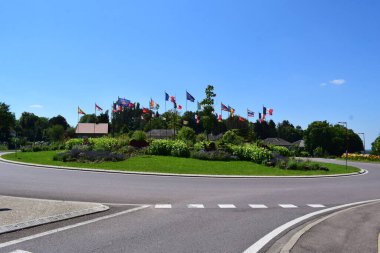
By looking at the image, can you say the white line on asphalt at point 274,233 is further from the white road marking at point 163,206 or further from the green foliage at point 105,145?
the green foliage at point 105,145

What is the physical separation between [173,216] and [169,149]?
26.3 m

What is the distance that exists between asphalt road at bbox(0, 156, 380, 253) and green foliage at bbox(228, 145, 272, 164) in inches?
610

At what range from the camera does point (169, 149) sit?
119 ft

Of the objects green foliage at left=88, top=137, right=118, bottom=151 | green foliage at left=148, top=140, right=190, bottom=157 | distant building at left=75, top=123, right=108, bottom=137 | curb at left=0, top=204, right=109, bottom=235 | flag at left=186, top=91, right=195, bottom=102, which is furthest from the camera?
distant building at left=75, top=123, right=108, bottom=137

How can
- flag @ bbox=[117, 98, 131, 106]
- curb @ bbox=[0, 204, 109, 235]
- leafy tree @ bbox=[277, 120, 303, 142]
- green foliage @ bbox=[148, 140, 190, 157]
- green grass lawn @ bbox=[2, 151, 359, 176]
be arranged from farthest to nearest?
1. leafy tree @ bbox=[277, 120, 303, 142]
2. flag @ bbox=[117, 98, 131, 106]
3. green foliage @ bbox=[148, 140, 190, 157]
4. green grass lawn @ bbox=[2, 151, 359, 176]
5. curb @ bbox=[0, 204, 109, 235]

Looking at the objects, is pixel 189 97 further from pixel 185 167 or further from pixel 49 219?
pixel 49 219

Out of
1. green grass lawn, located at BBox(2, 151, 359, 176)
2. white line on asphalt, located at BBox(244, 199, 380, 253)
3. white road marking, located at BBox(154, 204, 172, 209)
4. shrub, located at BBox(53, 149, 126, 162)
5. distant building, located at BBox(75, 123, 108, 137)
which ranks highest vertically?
distant building, located at BBox(75, 123, 108, 137)

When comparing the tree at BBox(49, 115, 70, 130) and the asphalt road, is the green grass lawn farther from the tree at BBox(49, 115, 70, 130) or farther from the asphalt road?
the tree at BBox(49, 115, 70, 130)

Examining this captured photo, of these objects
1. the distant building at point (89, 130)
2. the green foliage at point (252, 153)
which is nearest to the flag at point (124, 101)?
the green foliage at point (252, 153)

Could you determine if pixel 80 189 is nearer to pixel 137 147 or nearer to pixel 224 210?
pixel 224 210

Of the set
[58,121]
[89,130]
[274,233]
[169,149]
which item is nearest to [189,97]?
[169,149]

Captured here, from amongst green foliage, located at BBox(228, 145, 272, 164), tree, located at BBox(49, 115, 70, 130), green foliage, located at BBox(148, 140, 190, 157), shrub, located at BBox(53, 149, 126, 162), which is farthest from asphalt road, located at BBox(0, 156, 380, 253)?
tree, located at BBox(49, 115, 70, 130)

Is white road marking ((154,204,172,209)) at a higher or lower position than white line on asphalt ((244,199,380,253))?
higher

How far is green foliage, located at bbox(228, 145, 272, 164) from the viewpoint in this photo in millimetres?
33406
